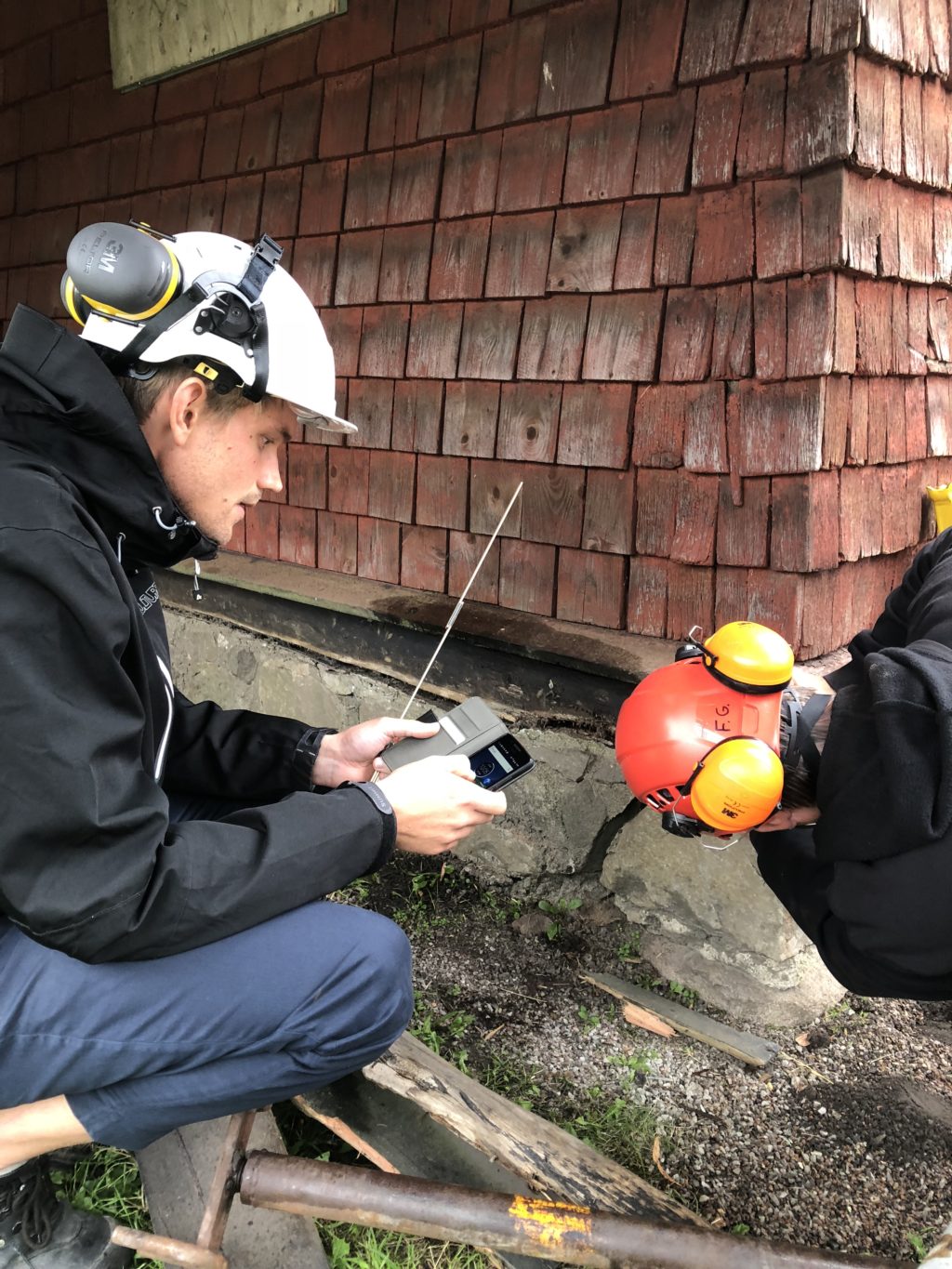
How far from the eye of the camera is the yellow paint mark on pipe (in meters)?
1.66

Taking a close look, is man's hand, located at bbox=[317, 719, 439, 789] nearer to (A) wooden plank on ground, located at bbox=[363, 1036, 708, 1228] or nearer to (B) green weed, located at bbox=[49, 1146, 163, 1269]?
(A) wooden plank on ground, located at bbox=[363, 1036, 708, 1228]

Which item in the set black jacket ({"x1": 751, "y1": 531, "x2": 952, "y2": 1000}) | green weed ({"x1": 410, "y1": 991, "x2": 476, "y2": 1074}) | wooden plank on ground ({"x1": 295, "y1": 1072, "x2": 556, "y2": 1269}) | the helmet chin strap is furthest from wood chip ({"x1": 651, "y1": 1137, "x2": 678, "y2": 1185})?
the helmet chin strap

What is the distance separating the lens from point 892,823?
1604mm

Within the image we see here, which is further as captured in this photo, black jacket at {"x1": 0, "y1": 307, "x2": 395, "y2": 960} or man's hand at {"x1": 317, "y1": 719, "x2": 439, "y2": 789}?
man's hand at {"x1": 317, "y1": 719, "x2": 439, "y2": 789}

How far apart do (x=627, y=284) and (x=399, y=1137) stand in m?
2.20

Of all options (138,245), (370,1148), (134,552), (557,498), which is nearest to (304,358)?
(138,245)

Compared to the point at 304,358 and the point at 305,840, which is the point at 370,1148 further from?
the point at 304,358

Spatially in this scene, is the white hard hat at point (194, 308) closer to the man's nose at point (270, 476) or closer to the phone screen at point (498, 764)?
the man's nose at point (270, 476)

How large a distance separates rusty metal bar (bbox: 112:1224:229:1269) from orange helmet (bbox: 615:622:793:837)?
1.17 m

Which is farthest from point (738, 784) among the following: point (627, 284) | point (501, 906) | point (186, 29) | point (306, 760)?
point (186, 29)

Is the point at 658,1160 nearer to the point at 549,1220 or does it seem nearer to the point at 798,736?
the point at 549,1220

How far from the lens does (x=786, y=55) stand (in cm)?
225

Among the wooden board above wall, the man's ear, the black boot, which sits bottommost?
the black boot

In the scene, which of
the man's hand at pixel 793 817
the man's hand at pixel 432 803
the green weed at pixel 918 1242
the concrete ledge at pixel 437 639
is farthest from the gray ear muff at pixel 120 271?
the green weed at pixel 918 1242
